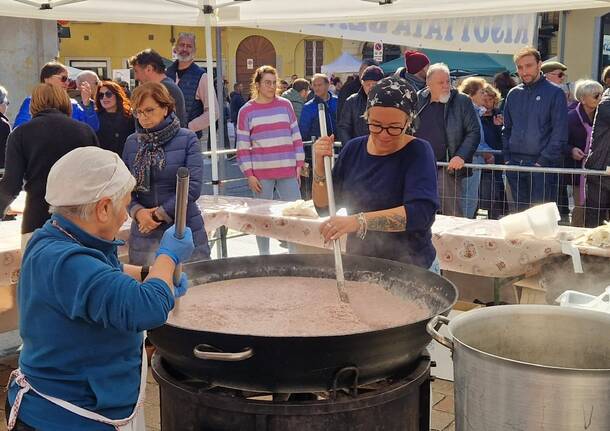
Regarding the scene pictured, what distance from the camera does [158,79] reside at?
5.90 meters

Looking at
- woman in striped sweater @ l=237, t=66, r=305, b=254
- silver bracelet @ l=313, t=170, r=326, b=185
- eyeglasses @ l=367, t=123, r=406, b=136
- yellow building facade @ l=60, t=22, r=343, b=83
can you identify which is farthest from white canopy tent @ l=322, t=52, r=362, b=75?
eyeglasses @ l=367, t=123, r=406, b=136

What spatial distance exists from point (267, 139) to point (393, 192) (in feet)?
11.8

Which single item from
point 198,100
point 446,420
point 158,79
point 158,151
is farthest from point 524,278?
point 198,100

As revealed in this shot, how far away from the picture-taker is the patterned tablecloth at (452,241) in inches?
177

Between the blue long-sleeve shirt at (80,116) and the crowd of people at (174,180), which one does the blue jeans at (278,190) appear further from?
the blue long-sleeve shirt at (80,116)

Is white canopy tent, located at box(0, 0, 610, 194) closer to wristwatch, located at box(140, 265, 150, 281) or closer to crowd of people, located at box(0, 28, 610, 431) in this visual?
crowd of people, located at box(0, 28, 610, 431)

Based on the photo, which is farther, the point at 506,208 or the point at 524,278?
the point at 506,208

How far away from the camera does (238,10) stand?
6621 millimetres

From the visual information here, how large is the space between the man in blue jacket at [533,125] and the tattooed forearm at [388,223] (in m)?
Result: 3.68

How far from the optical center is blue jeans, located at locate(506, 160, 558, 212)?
6.31 m

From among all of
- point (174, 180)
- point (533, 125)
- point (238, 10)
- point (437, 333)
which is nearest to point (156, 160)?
point (174, 180)

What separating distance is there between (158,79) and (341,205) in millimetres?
3056

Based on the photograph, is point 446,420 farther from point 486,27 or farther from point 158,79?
point 486,27

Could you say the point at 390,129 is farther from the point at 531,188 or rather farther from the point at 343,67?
the point at 343,67
